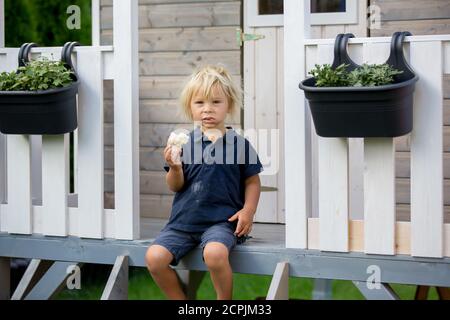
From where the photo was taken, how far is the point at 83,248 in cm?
441

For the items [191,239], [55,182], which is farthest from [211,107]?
[55,182]

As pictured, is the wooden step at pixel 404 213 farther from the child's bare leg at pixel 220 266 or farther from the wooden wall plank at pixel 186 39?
the child's bare leg at pixel 220 266

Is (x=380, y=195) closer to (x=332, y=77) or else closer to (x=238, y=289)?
(x=332, y=77)

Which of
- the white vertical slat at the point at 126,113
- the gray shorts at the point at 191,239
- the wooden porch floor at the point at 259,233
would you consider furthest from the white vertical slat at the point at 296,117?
the white vertical slat at the point at 126,113

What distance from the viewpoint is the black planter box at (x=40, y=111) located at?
13.4 ft

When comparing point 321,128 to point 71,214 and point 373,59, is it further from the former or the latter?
point 71,214

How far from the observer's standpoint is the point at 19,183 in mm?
4504

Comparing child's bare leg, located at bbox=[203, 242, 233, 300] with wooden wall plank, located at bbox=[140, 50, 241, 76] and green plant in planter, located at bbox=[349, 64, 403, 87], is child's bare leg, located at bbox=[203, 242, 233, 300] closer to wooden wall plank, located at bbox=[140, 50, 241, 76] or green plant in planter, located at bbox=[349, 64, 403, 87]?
green plant in planter, located at bbox=[349, 64, 403, 87]

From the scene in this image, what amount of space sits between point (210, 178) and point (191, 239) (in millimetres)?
300

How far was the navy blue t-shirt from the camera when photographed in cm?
Answer: 403

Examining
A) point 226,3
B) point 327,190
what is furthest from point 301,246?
point 226,3

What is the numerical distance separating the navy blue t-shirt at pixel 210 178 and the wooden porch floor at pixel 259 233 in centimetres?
21

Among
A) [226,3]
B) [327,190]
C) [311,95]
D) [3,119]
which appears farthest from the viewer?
[226,3]
